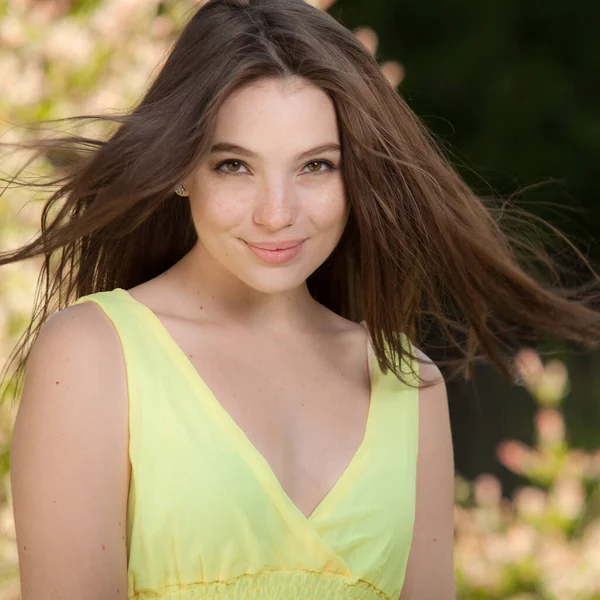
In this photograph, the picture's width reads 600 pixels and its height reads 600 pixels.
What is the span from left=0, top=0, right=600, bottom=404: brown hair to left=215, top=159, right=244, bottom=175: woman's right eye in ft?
0.17

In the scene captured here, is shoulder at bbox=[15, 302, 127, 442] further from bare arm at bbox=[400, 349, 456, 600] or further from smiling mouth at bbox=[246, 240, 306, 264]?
bare arm at bbox=[400, 349, 456, 600]

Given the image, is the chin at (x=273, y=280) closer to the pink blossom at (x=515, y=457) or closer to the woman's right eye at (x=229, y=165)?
the woman's right eye at (x=229, y=165)

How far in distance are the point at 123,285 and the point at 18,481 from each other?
51cm

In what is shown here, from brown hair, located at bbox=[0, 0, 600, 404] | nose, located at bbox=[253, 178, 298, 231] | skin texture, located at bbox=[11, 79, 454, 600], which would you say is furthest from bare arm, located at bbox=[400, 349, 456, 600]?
nose, located at bbox=[253, 178, 298, 231]

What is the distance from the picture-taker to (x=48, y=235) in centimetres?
211

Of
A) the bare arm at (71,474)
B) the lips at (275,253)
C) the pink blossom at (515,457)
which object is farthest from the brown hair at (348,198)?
the pink blossom at (515,457)

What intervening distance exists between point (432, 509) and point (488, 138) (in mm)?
4470

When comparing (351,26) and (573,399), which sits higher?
(351,26)

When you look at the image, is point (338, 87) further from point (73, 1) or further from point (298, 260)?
point (73, 1)

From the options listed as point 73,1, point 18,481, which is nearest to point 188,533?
point 18,481

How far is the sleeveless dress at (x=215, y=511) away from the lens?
1.94m

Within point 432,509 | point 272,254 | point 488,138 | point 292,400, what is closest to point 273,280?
point 272,254

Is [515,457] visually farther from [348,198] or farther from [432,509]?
[348,198]

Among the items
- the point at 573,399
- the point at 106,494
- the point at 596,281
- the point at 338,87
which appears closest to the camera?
the point at 106,494
